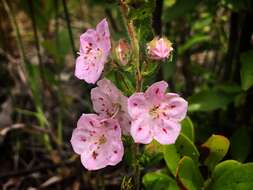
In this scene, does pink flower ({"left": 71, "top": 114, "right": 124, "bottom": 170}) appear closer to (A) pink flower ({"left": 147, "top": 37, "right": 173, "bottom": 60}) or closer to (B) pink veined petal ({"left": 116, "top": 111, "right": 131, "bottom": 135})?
(B) pink veined petal ({"left": 116, "top": 111, "right": 131, "bottom": 135})

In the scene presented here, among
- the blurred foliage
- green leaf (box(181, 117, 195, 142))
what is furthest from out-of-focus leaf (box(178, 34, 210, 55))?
green leaf (box(181, 117, 195, 142))

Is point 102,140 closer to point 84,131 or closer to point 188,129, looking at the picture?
point 84,131

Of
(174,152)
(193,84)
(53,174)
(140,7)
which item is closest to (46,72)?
(53,174)

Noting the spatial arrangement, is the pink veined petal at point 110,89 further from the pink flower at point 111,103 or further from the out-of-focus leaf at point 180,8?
the out-of-focus leaf at point 180,8

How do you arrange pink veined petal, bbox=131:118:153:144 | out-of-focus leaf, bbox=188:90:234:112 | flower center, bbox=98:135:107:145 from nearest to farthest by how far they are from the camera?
pink veined petal, bbox=131:118:153:144 → flower center, bbox=98:135:107:145 → out-of-focus leaf, bbox=188:90:234:112

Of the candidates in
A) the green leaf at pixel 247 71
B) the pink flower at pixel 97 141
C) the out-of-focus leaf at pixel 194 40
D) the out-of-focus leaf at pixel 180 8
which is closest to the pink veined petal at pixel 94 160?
the pink flower at pixel 97 141

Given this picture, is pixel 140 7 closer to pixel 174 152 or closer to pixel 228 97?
pixel 174 152

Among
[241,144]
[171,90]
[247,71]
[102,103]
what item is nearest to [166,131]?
[102,103]
